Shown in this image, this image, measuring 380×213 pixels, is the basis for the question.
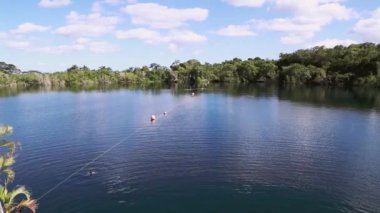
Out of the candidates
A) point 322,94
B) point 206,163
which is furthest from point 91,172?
point 322,94

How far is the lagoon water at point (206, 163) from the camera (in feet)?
103

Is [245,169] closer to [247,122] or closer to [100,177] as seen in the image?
[100,177]

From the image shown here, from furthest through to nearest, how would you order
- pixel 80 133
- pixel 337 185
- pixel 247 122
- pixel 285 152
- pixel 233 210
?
pixel 247 122
pixel 80 133
pixel 285 152
pixel 337 185
pixel 233 210

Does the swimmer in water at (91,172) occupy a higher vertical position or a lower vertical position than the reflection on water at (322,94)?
lower

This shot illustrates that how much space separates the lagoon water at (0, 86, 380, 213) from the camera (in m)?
31.4

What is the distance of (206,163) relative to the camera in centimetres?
4138

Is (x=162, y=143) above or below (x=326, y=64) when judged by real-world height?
below

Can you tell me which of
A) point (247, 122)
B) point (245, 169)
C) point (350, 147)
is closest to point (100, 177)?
point (245, 169)

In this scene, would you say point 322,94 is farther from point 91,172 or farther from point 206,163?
point 91,172

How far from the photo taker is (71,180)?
37000 mm

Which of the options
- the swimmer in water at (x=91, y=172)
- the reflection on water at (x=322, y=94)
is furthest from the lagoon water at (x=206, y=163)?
the reflection on water at (x=322, y=94)

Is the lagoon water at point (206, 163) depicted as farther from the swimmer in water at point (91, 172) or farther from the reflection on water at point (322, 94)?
the reflection on water at point (322, 94)

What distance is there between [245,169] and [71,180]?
17.2m

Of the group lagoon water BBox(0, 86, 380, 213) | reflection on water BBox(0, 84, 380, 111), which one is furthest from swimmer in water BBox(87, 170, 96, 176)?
reflection on water BBox(0, 84, 380, 111)
